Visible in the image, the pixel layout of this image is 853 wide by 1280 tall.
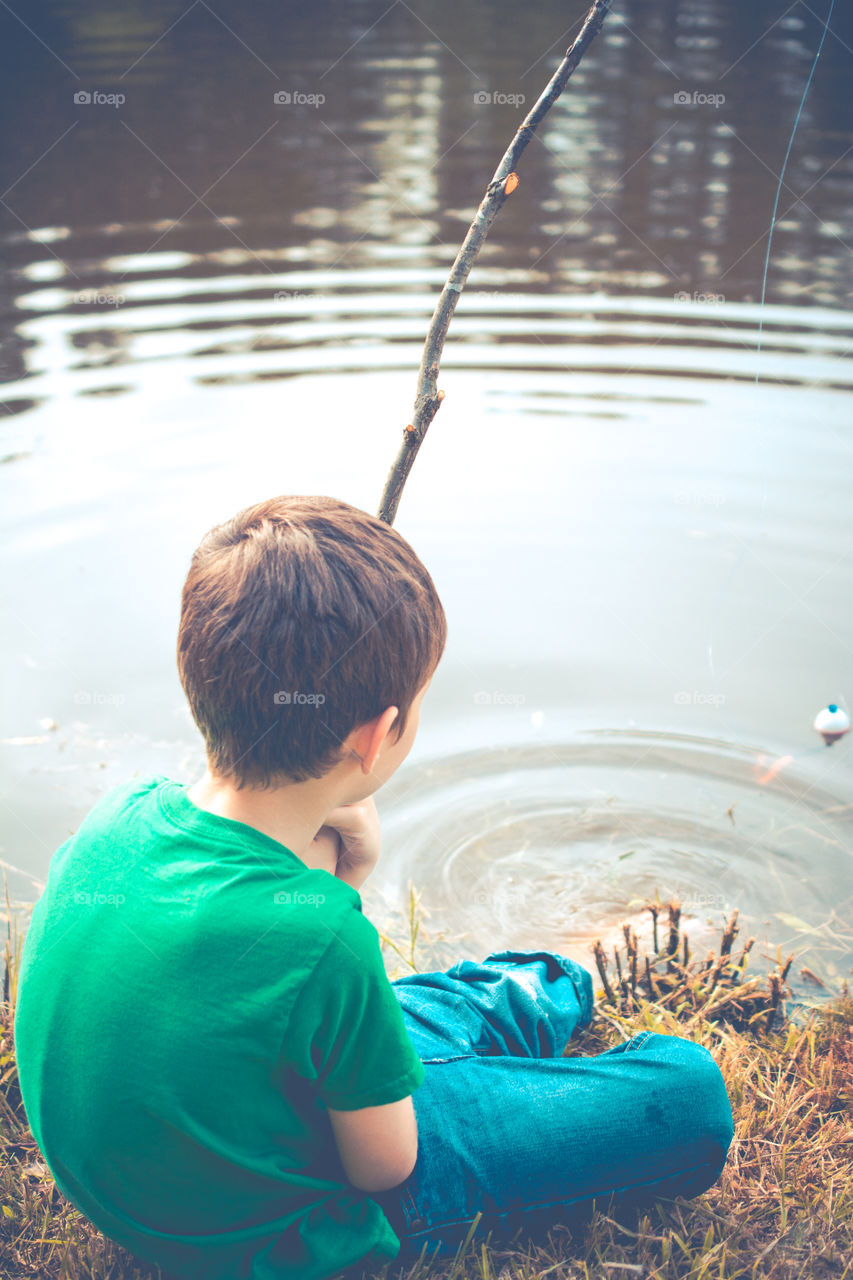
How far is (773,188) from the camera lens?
8414 mm

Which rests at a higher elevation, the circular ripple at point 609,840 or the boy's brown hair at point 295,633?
the boy's brown hair at point 295,633

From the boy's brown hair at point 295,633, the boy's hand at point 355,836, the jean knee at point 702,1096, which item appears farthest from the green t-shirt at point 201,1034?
the jean knee at point 702,1096

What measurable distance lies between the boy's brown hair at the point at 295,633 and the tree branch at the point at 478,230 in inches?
7.9

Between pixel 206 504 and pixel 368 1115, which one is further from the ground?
pixel 206 504

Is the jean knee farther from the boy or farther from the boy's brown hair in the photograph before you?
the boy's brown hair

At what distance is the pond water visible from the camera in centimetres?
282

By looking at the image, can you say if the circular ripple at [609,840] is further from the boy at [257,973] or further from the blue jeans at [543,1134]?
the boy at [257,973]

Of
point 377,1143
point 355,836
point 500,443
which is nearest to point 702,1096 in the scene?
point 377,1143

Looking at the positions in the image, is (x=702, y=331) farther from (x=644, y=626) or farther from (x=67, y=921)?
(x=67, y=921)

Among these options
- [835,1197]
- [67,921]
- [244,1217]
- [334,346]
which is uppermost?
[334,346]

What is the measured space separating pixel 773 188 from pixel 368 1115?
8.63m

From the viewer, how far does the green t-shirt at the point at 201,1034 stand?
125 cm

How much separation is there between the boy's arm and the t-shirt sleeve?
4 cm

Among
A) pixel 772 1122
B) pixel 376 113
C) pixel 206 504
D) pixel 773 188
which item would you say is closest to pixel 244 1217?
pixel 772 1122
